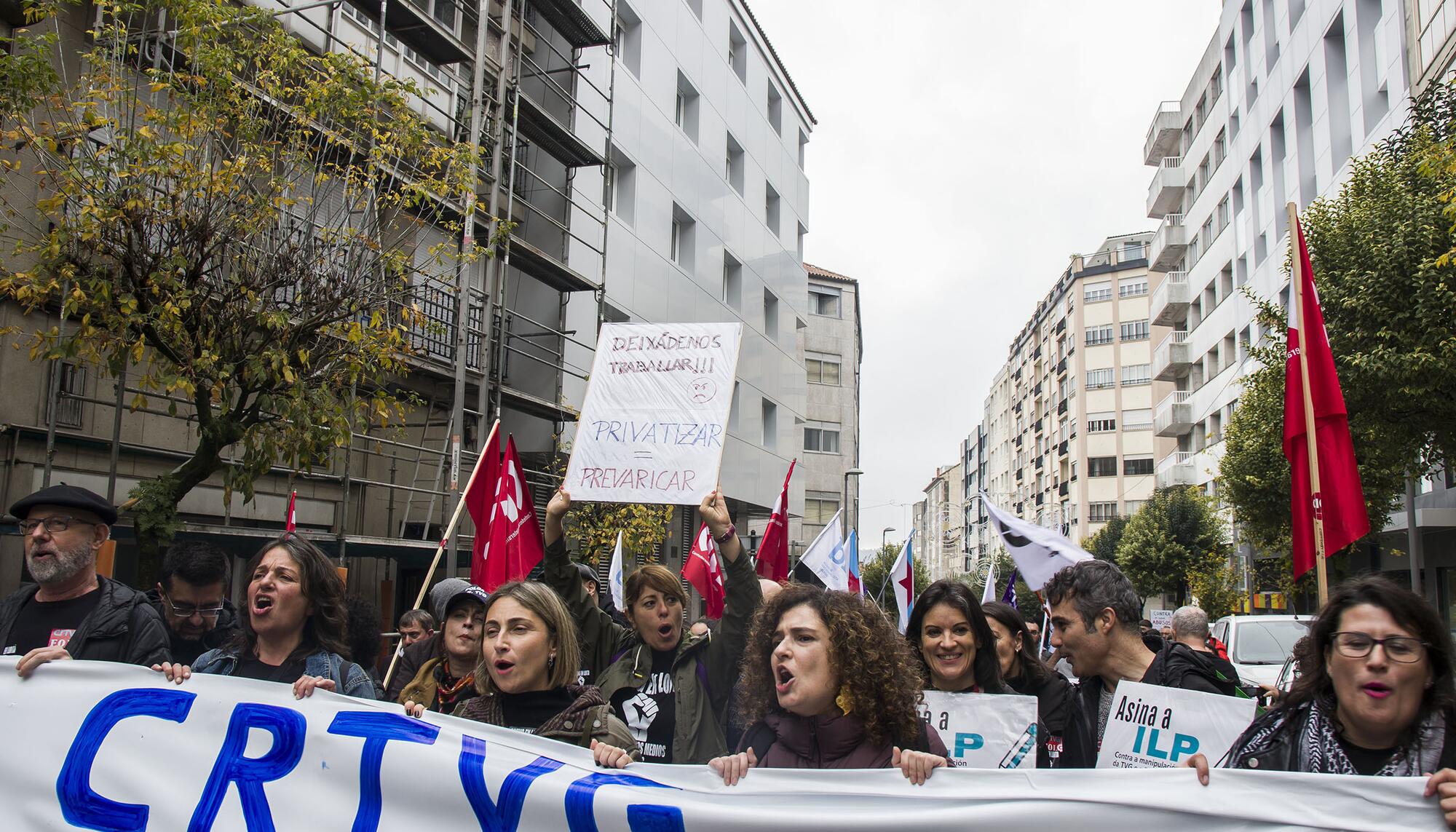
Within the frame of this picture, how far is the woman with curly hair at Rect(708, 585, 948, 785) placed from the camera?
3.39 metres

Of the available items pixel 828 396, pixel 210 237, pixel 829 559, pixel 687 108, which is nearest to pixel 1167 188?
pixel 828 396

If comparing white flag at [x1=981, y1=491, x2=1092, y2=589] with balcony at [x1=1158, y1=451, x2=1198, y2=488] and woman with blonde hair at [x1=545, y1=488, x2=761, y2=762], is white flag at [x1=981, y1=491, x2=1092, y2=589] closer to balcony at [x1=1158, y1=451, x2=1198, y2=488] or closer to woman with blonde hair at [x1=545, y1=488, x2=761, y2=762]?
woman with blonde hair at [x1=545, y1=488, x2=761, y2=762]

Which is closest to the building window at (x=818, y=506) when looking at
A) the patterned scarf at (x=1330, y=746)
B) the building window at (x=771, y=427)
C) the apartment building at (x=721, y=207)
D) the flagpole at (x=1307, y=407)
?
the apartment building at (x=721, y=207)

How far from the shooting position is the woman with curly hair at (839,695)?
339cm

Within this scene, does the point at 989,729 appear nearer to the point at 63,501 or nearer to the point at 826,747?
the point at 826,747

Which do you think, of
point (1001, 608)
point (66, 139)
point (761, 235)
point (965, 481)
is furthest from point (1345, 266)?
point (965, 481)

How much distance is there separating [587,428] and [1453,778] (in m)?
4.56

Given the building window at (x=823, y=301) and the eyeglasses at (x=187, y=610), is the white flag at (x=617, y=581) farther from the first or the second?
the building window at (x=823, y=301)

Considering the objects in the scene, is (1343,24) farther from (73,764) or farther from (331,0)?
(73,764)

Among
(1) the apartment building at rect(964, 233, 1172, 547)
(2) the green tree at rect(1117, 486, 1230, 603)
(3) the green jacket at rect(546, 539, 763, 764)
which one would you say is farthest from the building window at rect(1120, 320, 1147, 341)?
(3) the green jacket at rect(546, 539, 763, 764)

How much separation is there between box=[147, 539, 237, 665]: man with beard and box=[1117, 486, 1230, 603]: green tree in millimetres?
35841

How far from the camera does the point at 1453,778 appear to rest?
102 inches

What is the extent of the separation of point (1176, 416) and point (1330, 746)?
45.6 metres

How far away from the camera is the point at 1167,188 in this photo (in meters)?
47.7
